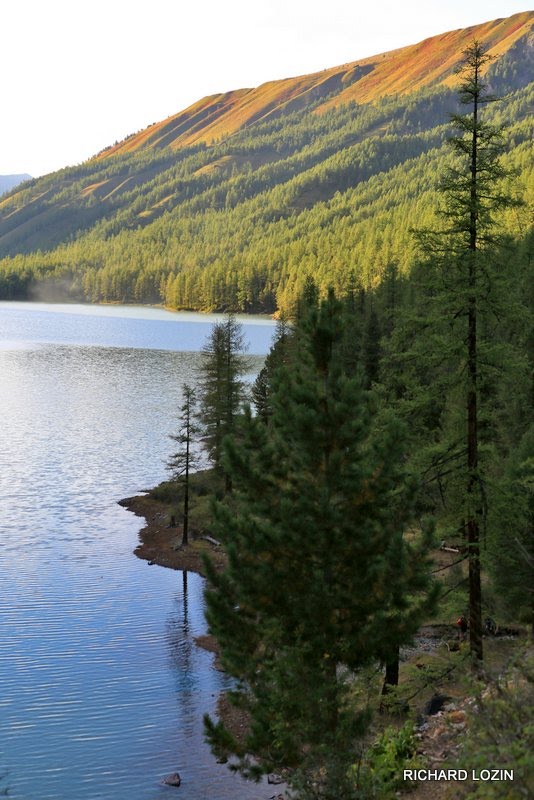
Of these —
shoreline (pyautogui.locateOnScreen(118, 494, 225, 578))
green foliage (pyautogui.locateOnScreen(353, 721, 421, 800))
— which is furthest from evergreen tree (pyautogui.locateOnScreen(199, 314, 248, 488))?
green foliage (pyautogui.locateOnScreen(353, 721, 421, 800))

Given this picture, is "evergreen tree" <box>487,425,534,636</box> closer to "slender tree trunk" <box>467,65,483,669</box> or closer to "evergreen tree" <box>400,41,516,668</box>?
"slender tree trunk" <box>467,65,483,669</box>

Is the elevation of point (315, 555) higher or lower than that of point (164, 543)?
higher

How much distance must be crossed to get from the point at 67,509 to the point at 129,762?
31.4 metres

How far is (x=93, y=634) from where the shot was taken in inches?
1378

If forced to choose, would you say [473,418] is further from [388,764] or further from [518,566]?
[518,566]

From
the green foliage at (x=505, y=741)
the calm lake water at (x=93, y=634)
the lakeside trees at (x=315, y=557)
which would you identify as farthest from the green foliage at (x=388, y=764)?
the calm lake water at (x=93, y=634)

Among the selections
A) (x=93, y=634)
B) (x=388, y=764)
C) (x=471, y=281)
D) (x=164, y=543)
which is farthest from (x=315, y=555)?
(x=164, y=543)

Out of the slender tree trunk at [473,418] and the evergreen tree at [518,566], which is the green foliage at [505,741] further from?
the evergreen tree at [518,566]

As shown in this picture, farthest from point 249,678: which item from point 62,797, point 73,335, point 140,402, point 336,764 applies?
point 73,335

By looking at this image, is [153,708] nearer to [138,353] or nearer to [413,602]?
[413,602]

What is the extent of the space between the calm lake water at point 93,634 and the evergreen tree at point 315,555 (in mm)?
8303

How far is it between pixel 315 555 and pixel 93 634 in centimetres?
2151

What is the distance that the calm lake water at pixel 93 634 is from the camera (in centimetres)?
2480

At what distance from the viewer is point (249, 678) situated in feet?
56.7
